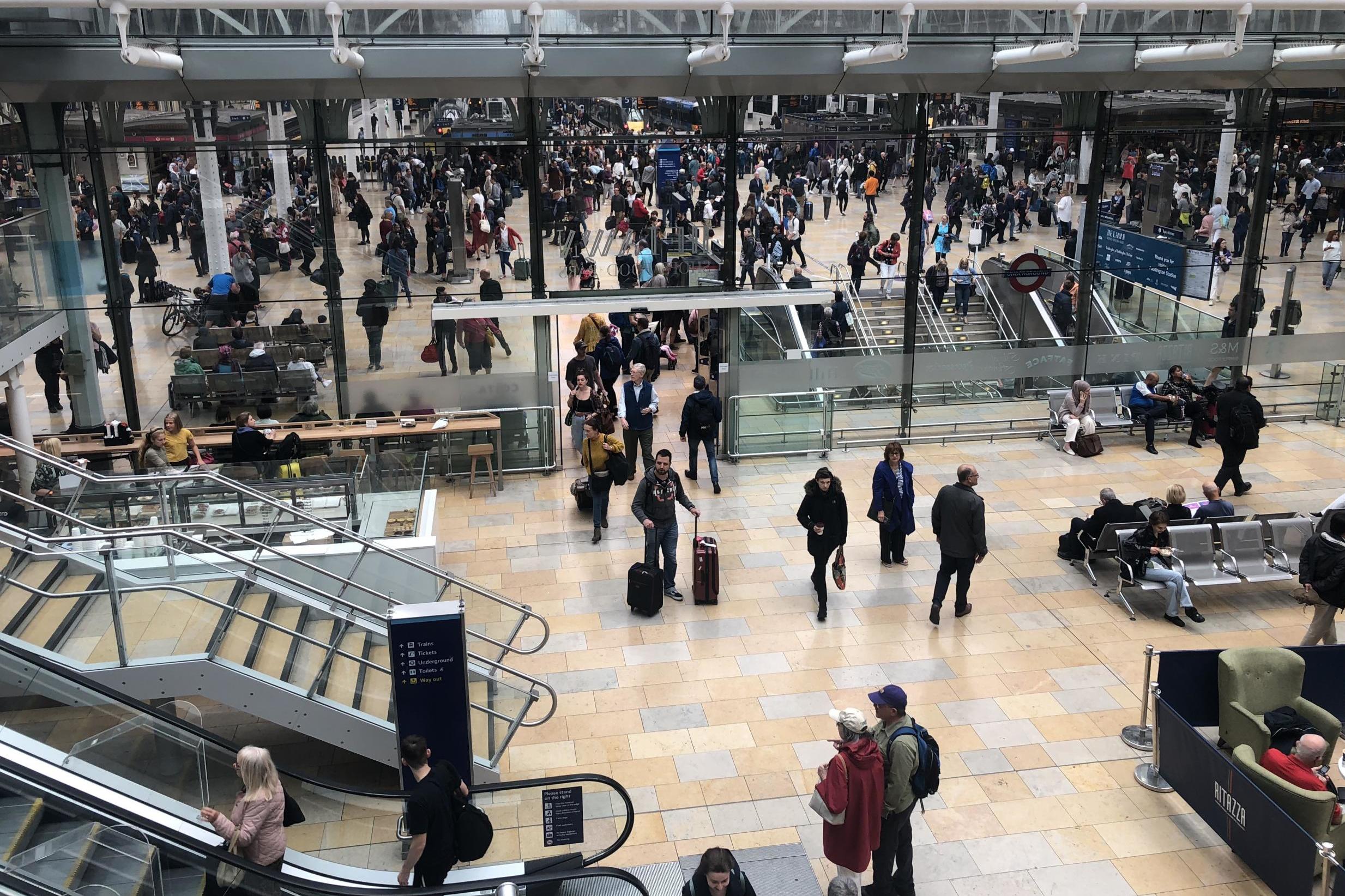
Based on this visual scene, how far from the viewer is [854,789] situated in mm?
6672

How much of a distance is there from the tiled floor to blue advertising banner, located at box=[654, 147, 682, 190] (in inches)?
151

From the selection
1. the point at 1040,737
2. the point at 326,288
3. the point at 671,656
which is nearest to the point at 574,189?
the point at 326,288

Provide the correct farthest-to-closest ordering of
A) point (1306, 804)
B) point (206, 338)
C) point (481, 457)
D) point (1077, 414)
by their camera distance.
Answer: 1. point (1077, 414)
2. point (481, 457)
3. point (206, 338)
4. point (1306, 804)

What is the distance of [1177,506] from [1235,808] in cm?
459

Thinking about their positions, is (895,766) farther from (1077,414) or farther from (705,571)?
(1077,414)

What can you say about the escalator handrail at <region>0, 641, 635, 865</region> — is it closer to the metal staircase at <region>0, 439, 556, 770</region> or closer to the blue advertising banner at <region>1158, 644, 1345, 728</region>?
the metal staircase at <region>0, 439, 556, 770</region>

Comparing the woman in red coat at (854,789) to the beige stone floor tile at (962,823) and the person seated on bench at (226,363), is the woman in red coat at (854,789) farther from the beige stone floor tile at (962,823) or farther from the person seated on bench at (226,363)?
the person seated on bench at (226,363)

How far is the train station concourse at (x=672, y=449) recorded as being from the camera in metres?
7.37

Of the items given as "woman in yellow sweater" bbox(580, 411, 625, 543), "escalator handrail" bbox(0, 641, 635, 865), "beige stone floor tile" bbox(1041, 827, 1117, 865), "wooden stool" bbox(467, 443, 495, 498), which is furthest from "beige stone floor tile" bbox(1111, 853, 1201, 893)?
"wooden stool" bbox(467, 443, 495, 498)

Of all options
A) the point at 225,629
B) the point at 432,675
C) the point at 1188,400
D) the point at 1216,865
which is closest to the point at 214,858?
the point at 432,675

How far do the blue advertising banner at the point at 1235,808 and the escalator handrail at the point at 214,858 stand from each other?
13.0ft

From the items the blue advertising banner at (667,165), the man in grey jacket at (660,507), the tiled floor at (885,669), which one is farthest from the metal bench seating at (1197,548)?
the blue advertising banner at (667,165)

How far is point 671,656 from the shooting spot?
1051 centimetres

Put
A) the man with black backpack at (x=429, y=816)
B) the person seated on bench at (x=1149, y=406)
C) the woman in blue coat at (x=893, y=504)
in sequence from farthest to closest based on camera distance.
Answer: the person seated on bench at (x=1149, y=406) → the woman in blue coat at (x=893, y=504) → the man with black backpack at (x=429, y=816)
